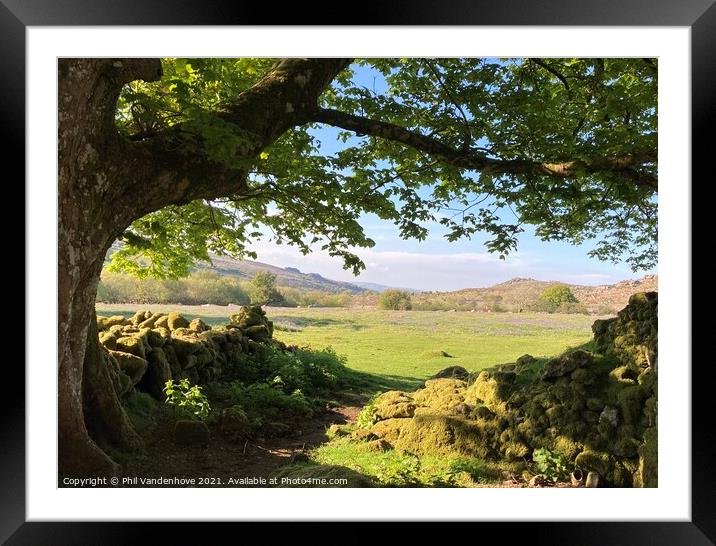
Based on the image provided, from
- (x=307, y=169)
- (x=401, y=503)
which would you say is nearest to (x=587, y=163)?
(x=307, y=169)

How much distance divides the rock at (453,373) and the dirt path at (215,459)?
1.74 metres

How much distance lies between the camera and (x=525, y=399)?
13.3 feet

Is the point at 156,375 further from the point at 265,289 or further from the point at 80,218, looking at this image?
the point at 80,218

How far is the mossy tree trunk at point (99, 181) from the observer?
102 inches

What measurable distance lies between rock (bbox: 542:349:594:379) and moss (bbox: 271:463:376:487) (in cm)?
206

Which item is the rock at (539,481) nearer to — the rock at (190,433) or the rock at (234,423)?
the rock at (234,423)

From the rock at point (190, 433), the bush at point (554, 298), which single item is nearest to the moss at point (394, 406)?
the rock at point (190, 433)

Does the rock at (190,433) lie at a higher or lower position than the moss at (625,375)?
lower

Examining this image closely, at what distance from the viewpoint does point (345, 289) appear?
5.07 meters
